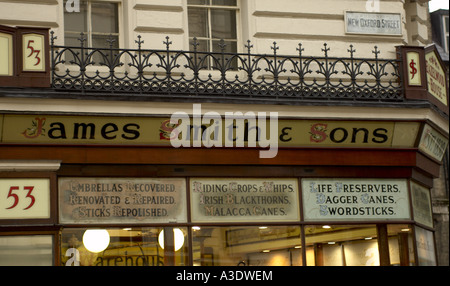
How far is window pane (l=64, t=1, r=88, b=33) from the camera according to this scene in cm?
1752

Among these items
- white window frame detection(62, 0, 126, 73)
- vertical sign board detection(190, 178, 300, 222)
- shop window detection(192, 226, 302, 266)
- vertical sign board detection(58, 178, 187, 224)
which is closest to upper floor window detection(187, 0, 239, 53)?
white window frame detection(62, 0, 126, 73)

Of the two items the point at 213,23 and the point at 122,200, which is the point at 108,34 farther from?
the point at 122,200

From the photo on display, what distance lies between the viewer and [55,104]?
16078 mm

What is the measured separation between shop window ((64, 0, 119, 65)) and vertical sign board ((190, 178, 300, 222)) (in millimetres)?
2982

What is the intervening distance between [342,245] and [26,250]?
5.68 metres

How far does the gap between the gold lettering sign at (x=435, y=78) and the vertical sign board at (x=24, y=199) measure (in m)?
7.40

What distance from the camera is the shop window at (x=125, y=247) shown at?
1634 cm

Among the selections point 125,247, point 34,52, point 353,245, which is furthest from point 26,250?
point 353,245

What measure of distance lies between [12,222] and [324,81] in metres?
6.21

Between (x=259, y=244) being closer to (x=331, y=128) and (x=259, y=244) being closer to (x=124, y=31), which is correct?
(x=331, y=128)

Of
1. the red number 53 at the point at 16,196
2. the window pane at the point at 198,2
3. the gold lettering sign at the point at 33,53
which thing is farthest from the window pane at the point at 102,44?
the red number 53 at the point at 16,196

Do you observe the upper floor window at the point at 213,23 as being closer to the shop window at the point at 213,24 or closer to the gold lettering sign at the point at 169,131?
the shop window at the point at 213,24

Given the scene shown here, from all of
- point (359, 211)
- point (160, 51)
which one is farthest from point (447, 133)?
point (160, 51)

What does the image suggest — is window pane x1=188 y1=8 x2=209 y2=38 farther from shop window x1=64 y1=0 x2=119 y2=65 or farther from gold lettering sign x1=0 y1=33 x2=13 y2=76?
gold lettering sign x1=0 y1=33 x2=13 y2=76
